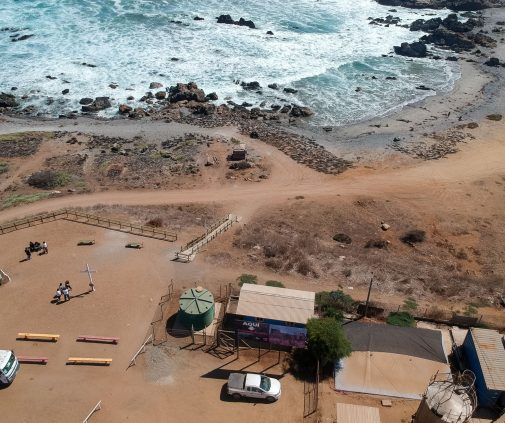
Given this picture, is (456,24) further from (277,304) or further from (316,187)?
(277,304)

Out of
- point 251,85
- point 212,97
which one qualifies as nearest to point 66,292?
point 212,97

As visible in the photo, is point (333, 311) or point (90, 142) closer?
point (333, 311)

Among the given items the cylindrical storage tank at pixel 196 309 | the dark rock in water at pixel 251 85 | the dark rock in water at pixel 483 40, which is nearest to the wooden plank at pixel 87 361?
the cylindrical storage tank at pixel 196 309

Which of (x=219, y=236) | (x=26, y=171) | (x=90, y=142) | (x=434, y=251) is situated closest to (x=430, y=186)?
(x=434, y=251)

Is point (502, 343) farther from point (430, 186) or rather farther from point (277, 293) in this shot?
point (430, 186)

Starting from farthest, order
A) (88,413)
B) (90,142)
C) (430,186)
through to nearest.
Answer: (90,142) < (430,186) < (88,413)

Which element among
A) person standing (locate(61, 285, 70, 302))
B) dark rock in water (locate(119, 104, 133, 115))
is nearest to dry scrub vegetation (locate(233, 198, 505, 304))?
person standing (locate(61, 285, 70, 302))
